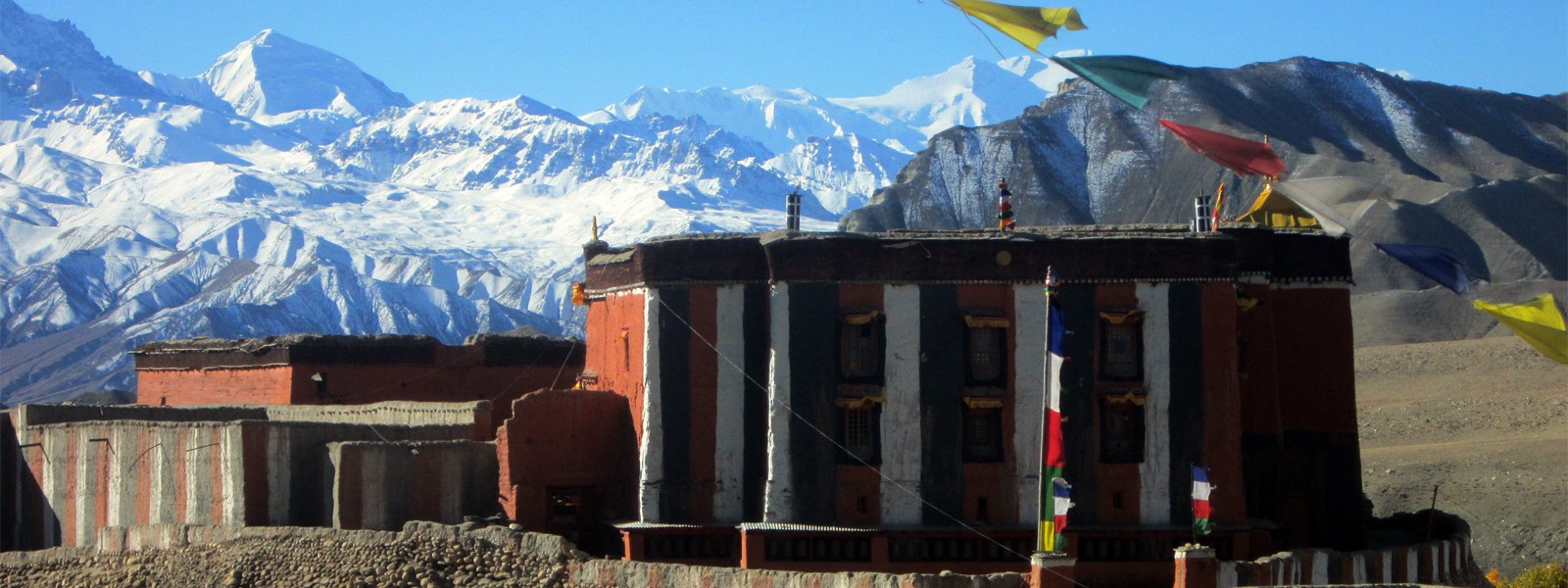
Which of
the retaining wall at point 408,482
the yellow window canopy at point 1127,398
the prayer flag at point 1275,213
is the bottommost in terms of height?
the retaining wall at point 408,482

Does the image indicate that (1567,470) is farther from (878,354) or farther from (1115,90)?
(1115,90)

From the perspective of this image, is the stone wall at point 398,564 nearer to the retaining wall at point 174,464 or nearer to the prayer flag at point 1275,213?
the retaining wall at point 174,464

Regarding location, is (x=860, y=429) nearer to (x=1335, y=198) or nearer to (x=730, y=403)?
(x=730, y=403)

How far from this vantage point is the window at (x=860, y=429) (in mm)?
32625

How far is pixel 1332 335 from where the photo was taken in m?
36.0

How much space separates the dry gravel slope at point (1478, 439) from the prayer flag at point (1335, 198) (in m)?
27.6

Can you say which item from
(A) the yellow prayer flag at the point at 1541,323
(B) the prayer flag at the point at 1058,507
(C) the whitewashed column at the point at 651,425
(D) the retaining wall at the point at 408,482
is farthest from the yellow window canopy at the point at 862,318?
(A) the yellow prayer flag at the point at 1541,323

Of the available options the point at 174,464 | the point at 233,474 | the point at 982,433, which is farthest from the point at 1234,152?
the point at 174,464

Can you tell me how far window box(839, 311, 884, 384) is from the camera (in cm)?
3278

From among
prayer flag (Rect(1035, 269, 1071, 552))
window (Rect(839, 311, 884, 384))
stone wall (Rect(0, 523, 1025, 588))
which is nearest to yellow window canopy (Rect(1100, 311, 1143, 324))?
window (Rect(839, 311, 884, 384))

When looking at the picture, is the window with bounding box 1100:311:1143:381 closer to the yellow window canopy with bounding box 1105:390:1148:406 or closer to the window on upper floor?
the yellow window canopy with bounding box 1105:390:1148:406

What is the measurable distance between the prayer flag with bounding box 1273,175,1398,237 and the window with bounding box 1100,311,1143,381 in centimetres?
418

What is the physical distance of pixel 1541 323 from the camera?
2383 centimetres

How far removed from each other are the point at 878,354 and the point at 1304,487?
8.16 meters
